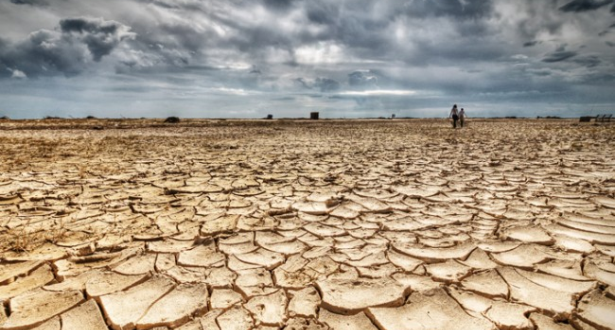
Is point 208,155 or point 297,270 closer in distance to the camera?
point 297,270

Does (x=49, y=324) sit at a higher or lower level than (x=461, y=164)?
lower

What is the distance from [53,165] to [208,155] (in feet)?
7.28

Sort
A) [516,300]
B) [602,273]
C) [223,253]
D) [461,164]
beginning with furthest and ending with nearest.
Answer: [461,164], [223,253], [602,273], [516,300]

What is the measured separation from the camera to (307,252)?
6.02ft

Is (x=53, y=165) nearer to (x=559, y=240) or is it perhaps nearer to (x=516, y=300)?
(x=516, y=300)

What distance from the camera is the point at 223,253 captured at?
6.03 feet

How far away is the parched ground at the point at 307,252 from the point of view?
1276 millimetres

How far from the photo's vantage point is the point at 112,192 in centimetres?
303

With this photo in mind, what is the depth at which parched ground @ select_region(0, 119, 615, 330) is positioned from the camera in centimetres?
128

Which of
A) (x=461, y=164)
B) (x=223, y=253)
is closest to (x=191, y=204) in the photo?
(x=223, y=253)

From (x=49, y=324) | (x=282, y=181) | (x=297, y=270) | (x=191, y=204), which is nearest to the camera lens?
(x=49, y=324)

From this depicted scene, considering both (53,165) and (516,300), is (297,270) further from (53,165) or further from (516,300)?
(53,165)

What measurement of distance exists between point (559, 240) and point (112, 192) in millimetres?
3759

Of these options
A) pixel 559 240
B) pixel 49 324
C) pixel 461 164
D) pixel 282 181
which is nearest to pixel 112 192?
pixel 282 181
